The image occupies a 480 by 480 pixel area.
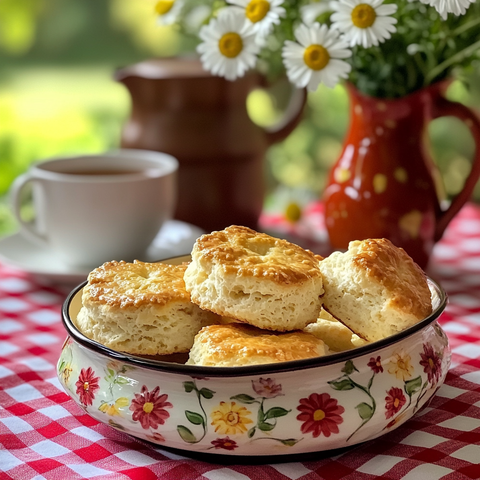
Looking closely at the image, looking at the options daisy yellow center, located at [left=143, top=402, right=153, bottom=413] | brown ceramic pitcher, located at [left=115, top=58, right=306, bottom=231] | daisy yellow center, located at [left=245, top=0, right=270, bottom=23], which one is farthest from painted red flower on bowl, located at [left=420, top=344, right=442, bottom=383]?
brown ceramic pitcher, located at [left=115, top=58, right=306, bottom=231]

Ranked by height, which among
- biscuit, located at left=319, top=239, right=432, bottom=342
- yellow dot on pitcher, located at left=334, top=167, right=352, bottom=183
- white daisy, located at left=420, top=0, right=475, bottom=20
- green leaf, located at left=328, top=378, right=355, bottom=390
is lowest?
green leaf, located at left=328, top=378, right=355, bottom=390

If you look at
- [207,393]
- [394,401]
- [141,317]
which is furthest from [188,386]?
[394,401]

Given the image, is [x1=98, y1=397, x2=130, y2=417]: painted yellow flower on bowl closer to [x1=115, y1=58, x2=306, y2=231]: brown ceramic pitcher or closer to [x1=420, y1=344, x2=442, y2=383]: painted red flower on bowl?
[x1=420, y1=344, x2=442, y2=383]: painted red flower on bowl

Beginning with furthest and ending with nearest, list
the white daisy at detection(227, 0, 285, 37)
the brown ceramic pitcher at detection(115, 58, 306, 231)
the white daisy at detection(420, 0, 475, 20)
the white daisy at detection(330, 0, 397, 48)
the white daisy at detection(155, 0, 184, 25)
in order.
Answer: the brown ceramic pitcher at detection(115, 58, 306, 231), the white daisy at detection(155, 0, 184, 25), the white daisy at detection(227, 0, 285, 37), the white daisy at detection(330, 0, 397, 48), the white daisy at detection(420, 0, 475, 20)

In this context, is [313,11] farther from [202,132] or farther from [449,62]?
[202,132]

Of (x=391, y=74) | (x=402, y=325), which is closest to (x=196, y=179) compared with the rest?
(x=391, y=74)

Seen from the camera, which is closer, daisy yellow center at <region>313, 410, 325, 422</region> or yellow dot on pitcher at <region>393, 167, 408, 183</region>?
daisy yellow center at <region>313, 410, 325, 422</region>

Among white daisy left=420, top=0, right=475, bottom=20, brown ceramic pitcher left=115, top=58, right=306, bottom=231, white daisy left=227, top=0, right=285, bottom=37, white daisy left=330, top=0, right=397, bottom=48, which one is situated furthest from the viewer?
brown ceramic pitcher left=115, top=58, right=306, bottom=231
